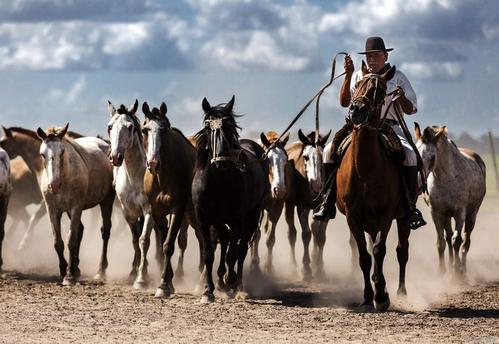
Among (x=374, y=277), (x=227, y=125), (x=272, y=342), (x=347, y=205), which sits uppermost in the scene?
(x=227, y=125)

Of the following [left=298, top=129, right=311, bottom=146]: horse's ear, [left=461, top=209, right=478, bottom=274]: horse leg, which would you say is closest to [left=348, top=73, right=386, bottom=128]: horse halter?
[left=298, top=129, right=311, bottom=146]: horse's ear

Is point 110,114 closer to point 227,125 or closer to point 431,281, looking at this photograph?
point 227,125

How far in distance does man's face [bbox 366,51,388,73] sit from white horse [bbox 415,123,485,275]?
147 inches

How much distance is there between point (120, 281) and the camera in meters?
17.0

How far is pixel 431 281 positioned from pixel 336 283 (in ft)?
5.03

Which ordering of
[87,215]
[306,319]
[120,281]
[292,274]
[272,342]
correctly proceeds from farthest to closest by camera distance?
[87,215], [292,274], [120,281], [306,319], [272,342]

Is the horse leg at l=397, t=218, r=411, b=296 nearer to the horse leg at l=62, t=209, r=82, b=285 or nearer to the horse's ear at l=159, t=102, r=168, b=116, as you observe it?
the horse's ear at l=159, t=102, r=168, b=116

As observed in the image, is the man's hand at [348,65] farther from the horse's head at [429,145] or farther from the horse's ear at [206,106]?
the horse's head at [429,145]

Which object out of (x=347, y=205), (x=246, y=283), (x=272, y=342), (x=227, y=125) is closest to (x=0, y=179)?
(x=246, y=283)

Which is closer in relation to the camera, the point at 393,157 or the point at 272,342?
the point at 272,342

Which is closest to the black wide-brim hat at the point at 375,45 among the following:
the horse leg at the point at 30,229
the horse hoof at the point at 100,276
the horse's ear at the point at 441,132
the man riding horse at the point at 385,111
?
the man riding horse at the point at 385,111

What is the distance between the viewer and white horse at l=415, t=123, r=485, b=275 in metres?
16.9

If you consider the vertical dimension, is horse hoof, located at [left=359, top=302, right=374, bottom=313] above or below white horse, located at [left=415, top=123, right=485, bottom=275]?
below

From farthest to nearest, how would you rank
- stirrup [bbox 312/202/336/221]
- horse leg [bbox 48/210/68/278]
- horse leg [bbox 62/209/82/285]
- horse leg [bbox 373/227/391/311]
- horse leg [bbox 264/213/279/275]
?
1. horse leg [bbox 264/213/279/275]
2. horse leg [bbox 48/210/68/278]
3. horse leg [bbox 62/209/82/285]
4. stirrup [bbox 312/202/336/221]
5. horse leg [bbox 373/227/391/311]
